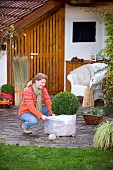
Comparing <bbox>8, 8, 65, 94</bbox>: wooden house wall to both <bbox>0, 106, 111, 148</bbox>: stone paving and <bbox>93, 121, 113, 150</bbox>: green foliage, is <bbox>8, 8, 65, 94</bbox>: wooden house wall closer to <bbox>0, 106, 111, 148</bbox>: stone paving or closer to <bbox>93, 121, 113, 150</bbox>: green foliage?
<bbox>0, 106, 111, 148</bbox>: stone paving

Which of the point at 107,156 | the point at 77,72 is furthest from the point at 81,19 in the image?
the point at 107,156

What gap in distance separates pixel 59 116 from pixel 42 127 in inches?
45.0

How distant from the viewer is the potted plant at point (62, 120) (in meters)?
11.2

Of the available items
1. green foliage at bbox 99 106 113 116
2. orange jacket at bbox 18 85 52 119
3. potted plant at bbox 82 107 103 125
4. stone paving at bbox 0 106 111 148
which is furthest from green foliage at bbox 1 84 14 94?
orange jacket at bbox 18 85 52 119

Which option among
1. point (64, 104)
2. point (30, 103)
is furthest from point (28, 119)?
point (64, 104)

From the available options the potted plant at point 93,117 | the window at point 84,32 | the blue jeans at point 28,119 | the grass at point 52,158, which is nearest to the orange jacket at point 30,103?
the blue jeans at point 28,119

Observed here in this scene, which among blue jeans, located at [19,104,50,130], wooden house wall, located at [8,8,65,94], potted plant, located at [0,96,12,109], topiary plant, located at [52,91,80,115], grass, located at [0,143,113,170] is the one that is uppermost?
wooden house wall, located at [8,8,65,94]

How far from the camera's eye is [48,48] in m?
17.0

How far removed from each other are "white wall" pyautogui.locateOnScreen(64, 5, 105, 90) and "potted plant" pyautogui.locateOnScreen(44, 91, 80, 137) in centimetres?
564

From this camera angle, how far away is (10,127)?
1230 cm

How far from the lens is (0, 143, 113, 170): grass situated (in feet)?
29.0

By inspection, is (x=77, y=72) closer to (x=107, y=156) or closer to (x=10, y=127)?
(x=10, y=127)

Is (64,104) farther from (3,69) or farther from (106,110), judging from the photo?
(3,69)

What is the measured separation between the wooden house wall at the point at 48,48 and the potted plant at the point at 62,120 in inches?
194
